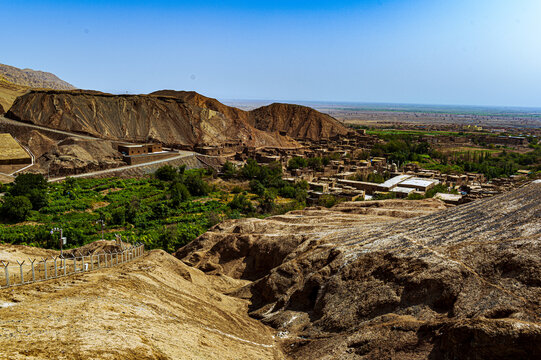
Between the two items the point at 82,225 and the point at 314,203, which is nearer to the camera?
the point at 82,225

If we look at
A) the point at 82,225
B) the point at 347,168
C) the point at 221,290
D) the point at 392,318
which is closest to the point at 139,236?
the point at 82,225

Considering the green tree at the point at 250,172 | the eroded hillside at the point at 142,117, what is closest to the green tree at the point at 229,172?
the green tree at the point at 250,172

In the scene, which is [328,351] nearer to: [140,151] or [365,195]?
[365,195]

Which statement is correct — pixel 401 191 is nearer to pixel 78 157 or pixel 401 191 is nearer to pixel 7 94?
pixel 78 157

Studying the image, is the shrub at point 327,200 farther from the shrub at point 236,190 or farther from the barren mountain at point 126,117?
the barren mountain at point 126,117

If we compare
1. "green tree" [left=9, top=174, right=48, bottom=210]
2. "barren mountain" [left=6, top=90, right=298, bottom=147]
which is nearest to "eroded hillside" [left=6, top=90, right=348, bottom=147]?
"barren mountain" [left=6, top=90, right=298, bottom=147]

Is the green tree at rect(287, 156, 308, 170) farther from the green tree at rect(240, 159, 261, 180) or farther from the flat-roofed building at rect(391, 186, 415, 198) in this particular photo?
the flat-roofed building at rect(391, 186, 415, 198)

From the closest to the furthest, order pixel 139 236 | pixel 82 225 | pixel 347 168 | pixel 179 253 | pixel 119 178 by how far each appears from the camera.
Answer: pixel 179 253, pixel 139 236, pixel 82 225, pixel 119 178, pixel 347 168
